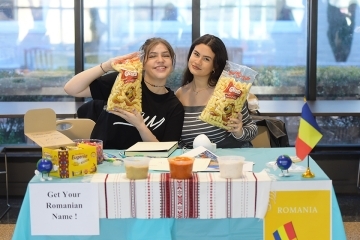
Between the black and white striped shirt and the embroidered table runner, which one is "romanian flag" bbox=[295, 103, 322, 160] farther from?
the black and white striped shirt

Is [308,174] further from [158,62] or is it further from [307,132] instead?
[158,62]

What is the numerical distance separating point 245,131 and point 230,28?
7.14 feet

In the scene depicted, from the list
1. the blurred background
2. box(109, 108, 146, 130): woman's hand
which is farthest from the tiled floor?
box(109, 108, 146, 130): woman's hand

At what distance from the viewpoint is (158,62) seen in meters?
2.76

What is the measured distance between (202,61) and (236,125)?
38cm

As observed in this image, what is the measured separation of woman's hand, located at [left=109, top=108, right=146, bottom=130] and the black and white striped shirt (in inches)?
10.7

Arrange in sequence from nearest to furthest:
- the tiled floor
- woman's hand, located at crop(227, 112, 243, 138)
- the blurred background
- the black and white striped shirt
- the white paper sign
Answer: the white paper sign → woman's hand, located at crop(227, 112, 243, 138) → the black and white striped shirt → the tiled floor → the blurred background

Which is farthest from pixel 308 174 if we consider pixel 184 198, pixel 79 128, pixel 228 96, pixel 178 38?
pixel 178 38

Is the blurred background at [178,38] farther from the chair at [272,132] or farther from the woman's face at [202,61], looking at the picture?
the woman's face at [202,61]

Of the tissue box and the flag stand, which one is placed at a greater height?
the tissue box

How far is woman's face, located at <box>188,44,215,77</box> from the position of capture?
2852 millimetres

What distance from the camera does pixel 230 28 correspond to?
4.80 metres

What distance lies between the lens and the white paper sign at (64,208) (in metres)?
1.98

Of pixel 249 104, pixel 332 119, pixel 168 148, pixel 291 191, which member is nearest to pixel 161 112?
pixel 168 148
